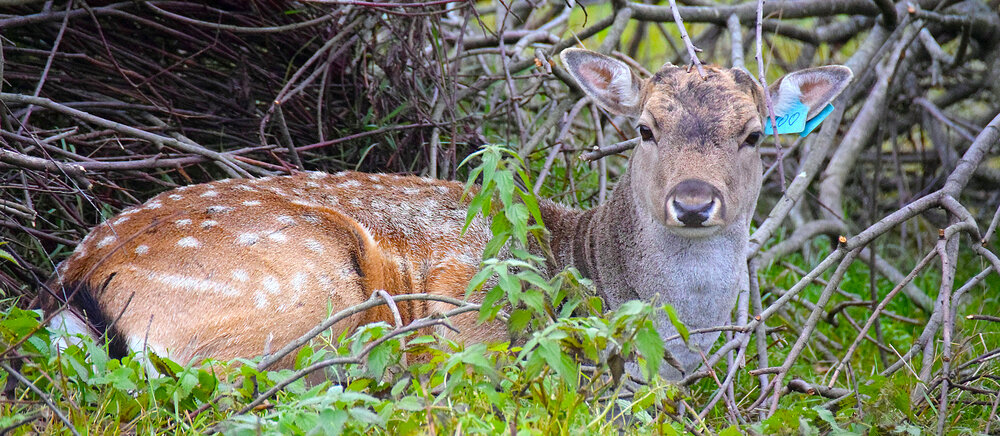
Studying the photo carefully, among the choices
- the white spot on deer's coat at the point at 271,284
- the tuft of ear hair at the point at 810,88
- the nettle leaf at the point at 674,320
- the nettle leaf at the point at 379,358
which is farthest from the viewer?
the tuft of ear hair at the point at 810,88

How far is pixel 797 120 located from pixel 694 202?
0.94m

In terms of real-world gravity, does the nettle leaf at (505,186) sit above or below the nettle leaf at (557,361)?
above

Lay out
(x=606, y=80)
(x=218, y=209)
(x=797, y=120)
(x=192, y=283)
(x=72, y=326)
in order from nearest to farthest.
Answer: (x=72, y=326), (x=192, y=283), (x=218, y=209), (x=797, y=120), (x=606, y=80)

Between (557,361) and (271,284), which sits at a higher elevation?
(557,361)

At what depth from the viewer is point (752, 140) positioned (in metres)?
3.77

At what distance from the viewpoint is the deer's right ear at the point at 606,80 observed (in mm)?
4031

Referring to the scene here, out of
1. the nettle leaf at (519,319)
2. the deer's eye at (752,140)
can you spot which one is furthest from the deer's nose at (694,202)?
the nettle leaf at (519,319)

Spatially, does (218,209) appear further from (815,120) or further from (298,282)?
(815,120)

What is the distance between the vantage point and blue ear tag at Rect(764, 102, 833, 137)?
4.01m

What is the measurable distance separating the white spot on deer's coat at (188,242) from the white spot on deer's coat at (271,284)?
31 cm

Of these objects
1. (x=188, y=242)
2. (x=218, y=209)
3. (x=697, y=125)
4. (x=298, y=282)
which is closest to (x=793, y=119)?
(x=697, y=125)

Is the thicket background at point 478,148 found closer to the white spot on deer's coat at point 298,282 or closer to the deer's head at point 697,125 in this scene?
the deer's head at point 697,125

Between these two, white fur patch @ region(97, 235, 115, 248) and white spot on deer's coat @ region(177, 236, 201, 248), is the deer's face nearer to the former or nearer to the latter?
white spot on deer's coat @ region(177, 236, 201, 248)

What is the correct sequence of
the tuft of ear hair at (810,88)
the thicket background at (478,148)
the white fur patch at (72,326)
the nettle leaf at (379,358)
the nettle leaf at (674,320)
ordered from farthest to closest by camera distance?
the tuft of ear hair at (810,88), the white fur patch at (72,326), the thicket background at (478,148), the nettle leaf at (379,358), the nettle leaf at (674,320)
